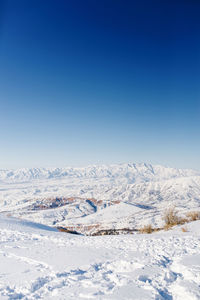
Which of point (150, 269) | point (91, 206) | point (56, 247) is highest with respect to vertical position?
point (150, 269)

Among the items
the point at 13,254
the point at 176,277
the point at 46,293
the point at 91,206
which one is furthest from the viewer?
the point at 91,206

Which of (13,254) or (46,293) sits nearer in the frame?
(46,293)

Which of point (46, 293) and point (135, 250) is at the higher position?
point (46, 293)

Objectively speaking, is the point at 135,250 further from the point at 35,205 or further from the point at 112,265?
the point at 35,205

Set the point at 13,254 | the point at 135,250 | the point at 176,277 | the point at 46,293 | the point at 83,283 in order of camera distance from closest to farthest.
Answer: the point at 46,293, the point at 83,283, the point at 176,277, the point at 13,254, the point at 135,250

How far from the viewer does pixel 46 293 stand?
4.45 meters

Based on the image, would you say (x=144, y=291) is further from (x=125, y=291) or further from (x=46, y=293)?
(x=46, y=293)

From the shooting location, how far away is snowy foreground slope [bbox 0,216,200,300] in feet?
14.6

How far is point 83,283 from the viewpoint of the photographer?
16.4ft

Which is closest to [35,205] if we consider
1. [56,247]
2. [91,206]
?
[91,206]

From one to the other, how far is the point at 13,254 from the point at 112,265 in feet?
14.3

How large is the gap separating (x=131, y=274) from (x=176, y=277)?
4.52 ft

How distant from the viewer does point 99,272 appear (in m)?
5.79

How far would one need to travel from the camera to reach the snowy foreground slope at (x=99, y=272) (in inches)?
176
